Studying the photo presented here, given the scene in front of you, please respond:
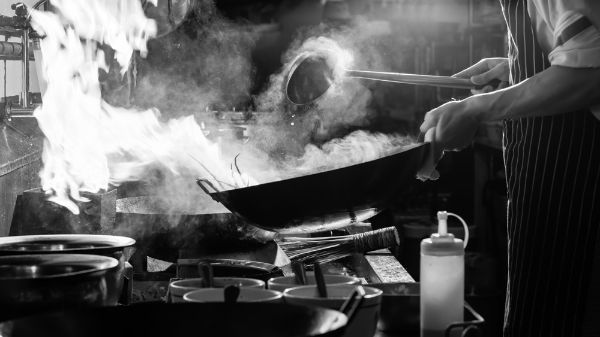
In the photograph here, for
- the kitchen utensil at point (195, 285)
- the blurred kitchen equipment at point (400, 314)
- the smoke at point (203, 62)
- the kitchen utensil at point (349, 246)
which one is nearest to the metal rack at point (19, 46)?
the kitchen utensil at point (349, 246)

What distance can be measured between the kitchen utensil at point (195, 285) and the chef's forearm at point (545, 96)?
85 cm

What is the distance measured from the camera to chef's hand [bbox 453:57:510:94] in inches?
101

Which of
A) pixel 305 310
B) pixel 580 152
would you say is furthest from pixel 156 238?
pixel 305 310

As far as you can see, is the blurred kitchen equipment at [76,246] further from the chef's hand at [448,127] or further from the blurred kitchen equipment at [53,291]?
the chef's hand at [448,127]

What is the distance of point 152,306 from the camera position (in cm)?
112

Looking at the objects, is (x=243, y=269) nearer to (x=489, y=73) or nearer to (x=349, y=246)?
(x=349, y=246)

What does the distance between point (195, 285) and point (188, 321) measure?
0.36 meters

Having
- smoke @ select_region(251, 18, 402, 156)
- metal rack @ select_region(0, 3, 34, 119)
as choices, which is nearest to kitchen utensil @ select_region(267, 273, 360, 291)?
metal rack @ select_region(0, 3, 34, 119)

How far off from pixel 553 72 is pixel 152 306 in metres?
1.22

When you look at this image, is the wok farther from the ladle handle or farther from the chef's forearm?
the ladle handle

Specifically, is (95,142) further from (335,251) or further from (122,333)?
(122,333)

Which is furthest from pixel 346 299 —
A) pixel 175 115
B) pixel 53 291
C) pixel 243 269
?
pixel 175 115

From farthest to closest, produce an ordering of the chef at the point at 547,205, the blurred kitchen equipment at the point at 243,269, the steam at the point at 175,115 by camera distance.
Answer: the steam at the point at 175,115 → the chef at the point at 547,205 → the blurred kitchen equipment at the point at 243,269

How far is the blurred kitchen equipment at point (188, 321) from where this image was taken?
3.38 feet
